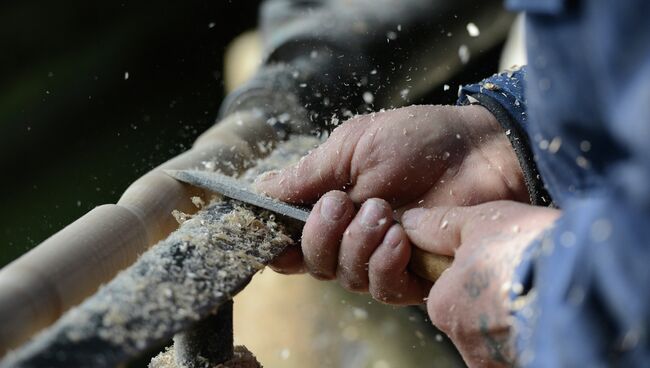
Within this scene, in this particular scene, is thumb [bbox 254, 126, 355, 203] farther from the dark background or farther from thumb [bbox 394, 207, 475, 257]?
the dark background

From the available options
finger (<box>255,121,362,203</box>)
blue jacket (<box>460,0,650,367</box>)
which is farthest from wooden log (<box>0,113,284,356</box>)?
blue jacket (<box>460,0,650,367</box>)

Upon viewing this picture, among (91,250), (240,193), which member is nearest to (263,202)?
(240,193)

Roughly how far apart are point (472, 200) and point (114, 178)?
1.65 meters

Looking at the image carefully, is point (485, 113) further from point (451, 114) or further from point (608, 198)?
point (608, 198)

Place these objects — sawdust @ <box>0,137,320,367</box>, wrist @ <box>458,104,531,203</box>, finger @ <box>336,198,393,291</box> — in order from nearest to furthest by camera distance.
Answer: sawdust @ <box>0,137,320,367</box> → finger @ <box>336,198,393,291</box> → wrist @ <box>458,104,531,203</box>

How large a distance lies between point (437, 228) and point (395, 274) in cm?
14

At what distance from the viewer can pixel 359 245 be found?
1.37 m

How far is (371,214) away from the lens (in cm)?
136

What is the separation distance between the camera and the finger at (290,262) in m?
1.46

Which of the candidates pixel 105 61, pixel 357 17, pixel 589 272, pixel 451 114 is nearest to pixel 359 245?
pixel 451 114

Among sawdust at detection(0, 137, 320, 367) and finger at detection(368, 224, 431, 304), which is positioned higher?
sawdust at detection(0, 137, 320, 367)

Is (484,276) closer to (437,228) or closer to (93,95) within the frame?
(437,228)

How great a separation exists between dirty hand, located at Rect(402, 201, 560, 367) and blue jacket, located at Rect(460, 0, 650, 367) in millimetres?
130

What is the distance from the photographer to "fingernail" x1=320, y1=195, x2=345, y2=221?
4.50 feet
